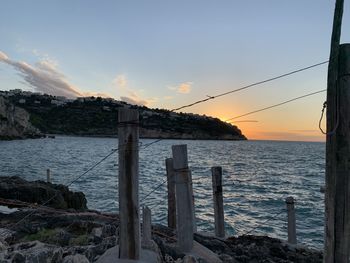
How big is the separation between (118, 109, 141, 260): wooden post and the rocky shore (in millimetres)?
710

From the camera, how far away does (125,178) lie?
5266 mm

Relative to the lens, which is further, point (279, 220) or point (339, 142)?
point (279, 220)

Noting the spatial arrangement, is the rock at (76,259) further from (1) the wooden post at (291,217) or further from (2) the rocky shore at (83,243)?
(1) the wooden post at (291,217)

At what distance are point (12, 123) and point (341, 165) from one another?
4909 inches

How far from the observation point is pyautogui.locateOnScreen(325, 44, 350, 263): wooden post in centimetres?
446

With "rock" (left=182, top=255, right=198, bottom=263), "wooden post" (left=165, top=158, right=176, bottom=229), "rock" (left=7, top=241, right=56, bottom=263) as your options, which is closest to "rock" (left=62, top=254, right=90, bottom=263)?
"rock" (left=7, top=241, right=56, bottom=263)

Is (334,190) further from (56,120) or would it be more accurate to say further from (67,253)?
(56,120)

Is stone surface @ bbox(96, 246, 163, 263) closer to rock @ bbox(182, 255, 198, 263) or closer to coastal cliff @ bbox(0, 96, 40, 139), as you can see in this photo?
rock @ bbox(182, 255, 198, 263)

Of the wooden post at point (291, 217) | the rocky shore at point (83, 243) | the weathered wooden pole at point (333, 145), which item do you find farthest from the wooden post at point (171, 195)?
the weathered wooden pole at point (333, 145)

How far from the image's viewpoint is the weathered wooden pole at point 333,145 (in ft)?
14.7

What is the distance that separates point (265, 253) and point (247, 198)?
1564 cm

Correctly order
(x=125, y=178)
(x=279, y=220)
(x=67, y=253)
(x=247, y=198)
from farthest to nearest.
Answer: (x=247, y=198) → (x=279, y=220) → (x=67, y=253) → (x=125, y=178)

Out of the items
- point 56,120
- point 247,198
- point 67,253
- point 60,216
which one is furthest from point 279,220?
point 56,120

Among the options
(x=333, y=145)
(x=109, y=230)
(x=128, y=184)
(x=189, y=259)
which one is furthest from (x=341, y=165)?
(x=109, y=230)
